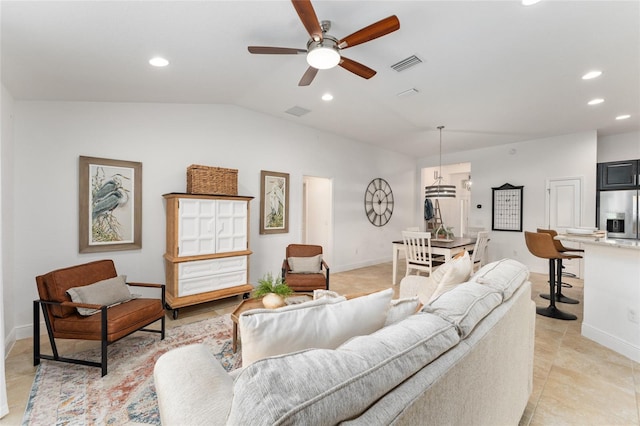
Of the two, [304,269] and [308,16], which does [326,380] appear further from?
[304,269]

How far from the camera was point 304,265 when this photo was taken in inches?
151

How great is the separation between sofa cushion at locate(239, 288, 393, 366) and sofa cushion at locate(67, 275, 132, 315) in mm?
2176

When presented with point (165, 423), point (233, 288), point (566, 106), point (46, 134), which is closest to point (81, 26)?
point (46, 134)

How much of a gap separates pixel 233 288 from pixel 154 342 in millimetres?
1162

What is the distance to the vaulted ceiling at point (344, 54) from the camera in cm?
193

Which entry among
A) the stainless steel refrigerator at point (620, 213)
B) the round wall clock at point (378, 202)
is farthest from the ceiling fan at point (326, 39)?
the stainless steel refrigerator at point (620, 213)

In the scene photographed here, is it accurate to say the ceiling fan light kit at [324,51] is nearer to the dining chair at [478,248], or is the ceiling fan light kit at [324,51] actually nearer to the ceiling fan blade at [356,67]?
the ceiling fan blade at [356,67]

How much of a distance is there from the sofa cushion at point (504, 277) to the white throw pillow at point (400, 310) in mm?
501

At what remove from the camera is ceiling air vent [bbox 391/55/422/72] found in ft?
8.98

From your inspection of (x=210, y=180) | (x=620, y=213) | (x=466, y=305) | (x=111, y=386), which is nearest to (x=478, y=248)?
(x=620, y=213)

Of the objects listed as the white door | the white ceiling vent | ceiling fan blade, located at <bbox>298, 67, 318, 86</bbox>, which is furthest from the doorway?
the white door

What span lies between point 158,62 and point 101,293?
2.13 meters

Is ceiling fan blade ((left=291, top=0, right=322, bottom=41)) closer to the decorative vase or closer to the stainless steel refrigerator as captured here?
the decorative vase

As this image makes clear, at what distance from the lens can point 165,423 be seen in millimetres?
883
